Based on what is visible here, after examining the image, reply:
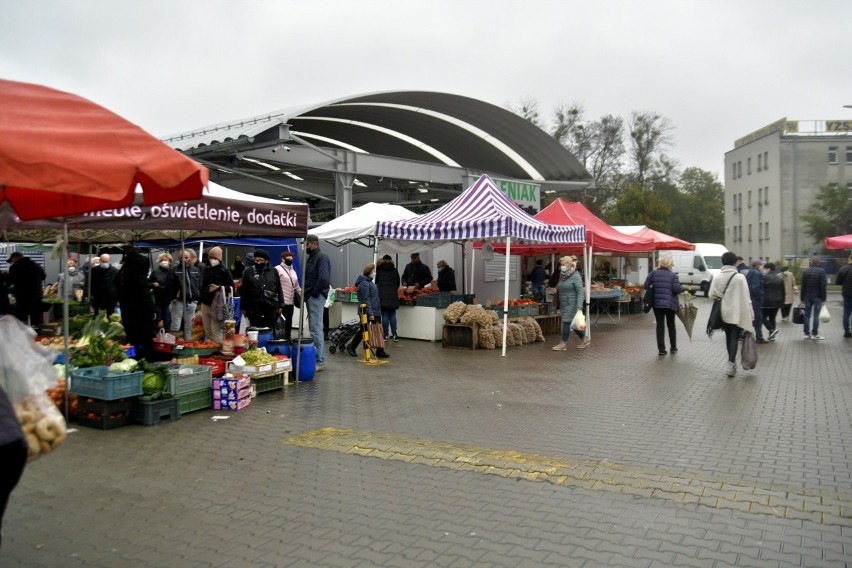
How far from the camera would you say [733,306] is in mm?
10062

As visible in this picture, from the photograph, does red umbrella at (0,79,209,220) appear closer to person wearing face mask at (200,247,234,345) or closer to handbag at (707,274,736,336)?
person wearing face mask at (200,247,234,345)

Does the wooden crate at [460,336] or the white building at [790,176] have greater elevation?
the white building at [790,176]

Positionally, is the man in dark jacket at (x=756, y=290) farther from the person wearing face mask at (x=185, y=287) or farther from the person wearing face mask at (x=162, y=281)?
the person wearing face mask at (x=162, y=281)

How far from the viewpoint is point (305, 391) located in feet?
29.7

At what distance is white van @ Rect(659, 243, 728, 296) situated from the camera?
33281mm

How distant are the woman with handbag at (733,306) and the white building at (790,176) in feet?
148

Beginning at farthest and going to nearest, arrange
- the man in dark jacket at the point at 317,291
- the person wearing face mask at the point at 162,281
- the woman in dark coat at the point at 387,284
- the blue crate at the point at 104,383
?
the woman in dark coat at the point at 387,284 → the person wearing face mask at the point at 162,281 → the man in dark jacket at the point at 317,291 → the blue crate at the point at 104,383

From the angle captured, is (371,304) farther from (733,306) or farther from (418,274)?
(733,306)

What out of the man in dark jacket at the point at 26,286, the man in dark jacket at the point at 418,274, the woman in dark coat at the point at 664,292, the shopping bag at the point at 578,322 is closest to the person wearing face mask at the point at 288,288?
the man in dark jacket at the point at 26,286

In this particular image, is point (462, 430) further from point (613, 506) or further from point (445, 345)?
point (445, 345)

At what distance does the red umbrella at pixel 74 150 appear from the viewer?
3309 mm

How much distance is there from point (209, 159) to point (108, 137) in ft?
49.8

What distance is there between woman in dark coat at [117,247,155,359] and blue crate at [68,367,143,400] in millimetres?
1793

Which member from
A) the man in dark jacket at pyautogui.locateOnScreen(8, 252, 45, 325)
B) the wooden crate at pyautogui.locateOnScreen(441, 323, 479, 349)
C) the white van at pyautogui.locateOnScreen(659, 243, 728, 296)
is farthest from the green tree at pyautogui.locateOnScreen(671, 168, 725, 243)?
the man in dark jacket at pyautogui.locateOnScreen(8, 252, 45, 325)
